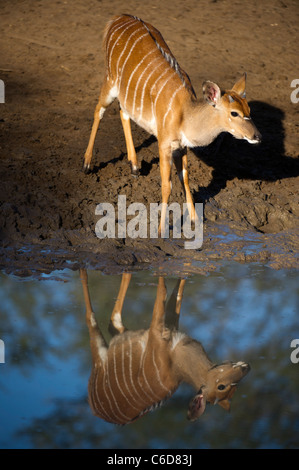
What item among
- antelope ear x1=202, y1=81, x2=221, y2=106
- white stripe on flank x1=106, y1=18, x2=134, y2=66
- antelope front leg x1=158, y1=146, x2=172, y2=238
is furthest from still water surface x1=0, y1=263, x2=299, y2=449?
white stripe on flank x1=106, y1=18, x2=134, y2=66

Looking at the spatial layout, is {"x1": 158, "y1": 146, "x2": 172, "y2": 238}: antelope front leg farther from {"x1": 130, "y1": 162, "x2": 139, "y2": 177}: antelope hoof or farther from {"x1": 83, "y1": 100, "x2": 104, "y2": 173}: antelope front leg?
{"x1": 83, "y1": 100, "x2": 104, "y2": 173}: antelope front leg

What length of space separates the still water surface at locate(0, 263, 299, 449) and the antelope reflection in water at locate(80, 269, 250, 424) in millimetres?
42

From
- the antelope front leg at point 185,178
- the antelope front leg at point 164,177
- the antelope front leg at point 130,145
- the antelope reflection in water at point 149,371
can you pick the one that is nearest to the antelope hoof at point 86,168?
the antelope front leg at point 130,145

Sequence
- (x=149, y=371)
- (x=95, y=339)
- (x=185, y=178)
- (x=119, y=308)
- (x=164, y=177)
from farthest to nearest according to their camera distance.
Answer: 1. (x=185, y=178)
2. (x=164, y=177)
3. (x=119, y=308)
4. (x=95, y=339)
5. (x=149, y=371)

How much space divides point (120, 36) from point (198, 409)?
3.54 meters

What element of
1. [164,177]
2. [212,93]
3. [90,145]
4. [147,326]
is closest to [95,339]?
[147,326]

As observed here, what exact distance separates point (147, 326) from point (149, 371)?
417mm

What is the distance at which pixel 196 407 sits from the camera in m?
2.82

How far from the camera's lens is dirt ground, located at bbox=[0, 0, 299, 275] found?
4613 mm

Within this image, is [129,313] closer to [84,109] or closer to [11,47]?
[84,109]

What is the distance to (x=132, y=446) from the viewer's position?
8.29 ft

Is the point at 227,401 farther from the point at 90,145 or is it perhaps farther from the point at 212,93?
the point at 90,145

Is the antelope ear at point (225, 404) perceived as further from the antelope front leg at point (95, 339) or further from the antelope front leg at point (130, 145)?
the antelope front leg at point (130, 145)

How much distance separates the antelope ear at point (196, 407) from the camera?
9.03ft
